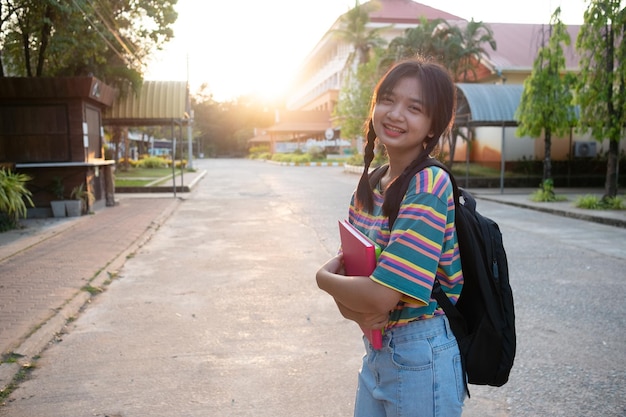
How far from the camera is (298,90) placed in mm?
89750

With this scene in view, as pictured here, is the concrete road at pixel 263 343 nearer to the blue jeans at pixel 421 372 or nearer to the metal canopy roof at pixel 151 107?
the blue jeans at pixel 421 372

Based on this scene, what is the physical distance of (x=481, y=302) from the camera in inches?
68.1

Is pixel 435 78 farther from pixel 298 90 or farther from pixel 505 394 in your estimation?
pixel 298 90

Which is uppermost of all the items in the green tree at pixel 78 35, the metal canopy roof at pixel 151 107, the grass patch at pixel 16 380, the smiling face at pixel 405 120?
the green tree at pixel 78 35

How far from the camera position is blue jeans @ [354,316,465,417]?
1693 millimetres

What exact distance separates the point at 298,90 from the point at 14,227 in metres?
81.1

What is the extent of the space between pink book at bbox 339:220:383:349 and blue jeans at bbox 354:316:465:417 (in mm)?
56

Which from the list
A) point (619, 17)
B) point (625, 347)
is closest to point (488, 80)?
point (619, 17)

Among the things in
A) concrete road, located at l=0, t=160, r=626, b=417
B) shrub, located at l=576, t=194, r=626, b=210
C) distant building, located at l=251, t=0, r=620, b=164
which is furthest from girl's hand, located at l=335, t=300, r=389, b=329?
distant building, located at l=251, t=0, r=620, b=164

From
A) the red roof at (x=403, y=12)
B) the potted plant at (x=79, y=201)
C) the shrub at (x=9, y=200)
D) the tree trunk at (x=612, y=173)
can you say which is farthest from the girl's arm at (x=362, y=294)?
the red roof at (x=403, y=12)

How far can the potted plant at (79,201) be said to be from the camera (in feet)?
42.5

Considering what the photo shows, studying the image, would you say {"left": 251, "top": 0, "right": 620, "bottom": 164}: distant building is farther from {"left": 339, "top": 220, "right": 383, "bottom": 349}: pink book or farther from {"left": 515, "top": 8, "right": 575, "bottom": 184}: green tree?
{"left": 339, "top": 220, "right": 383, "bottom": 349}: pink book

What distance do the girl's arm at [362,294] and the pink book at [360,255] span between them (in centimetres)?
4

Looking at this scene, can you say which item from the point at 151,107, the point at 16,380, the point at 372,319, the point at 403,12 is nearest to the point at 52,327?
the point at 16,380
